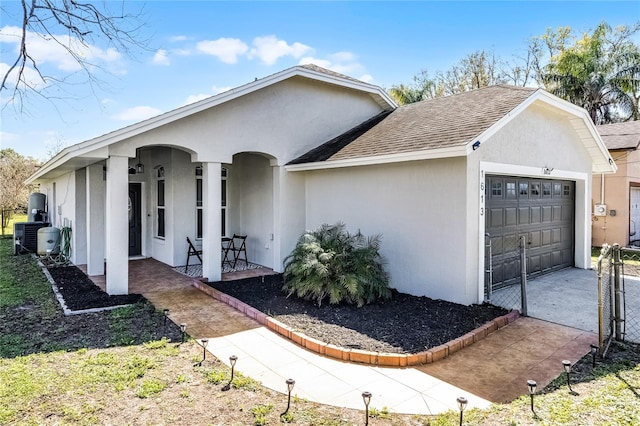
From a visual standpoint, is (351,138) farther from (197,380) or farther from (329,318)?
(197,380)

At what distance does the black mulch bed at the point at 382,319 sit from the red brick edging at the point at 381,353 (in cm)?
14

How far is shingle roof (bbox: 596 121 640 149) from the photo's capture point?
593 inches

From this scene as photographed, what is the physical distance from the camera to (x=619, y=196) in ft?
49.4

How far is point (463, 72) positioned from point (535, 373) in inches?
1074

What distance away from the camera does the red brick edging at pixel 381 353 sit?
193 inches

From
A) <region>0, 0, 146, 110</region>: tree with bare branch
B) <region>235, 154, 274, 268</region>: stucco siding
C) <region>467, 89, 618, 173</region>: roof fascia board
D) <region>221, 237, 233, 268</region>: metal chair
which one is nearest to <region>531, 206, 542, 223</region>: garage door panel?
<region>467, 89, 618, 173</region>: roof fascia board

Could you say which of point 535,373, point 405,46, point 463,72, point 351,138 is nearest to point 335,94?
point 351,138

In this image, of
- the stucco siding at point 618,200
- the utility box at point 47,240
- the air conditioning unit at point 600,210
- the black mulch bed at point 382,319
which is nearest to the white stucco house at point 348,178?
the black mulch bed at point 382,319

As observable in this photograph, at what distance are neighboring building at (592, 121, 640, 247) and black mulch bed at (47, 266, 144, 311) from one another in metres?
16.6

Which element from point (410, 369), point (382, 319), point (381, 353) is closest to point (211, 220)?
point (382, 319)

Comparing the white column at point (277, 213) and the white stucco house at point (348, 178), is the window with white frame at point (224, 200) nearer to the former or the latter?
the white stucco house at point (348, 178)

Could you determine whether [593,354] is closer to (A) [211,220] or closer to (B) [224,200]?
(A) [211,220]

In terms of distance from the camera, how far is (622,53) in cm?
2505

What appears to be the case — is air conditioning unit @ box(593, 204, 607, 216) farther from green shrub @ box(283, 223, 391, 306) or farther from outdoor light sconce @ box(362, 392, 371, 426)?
outdoor light sconce @ box(362, 392, 371, 426)
